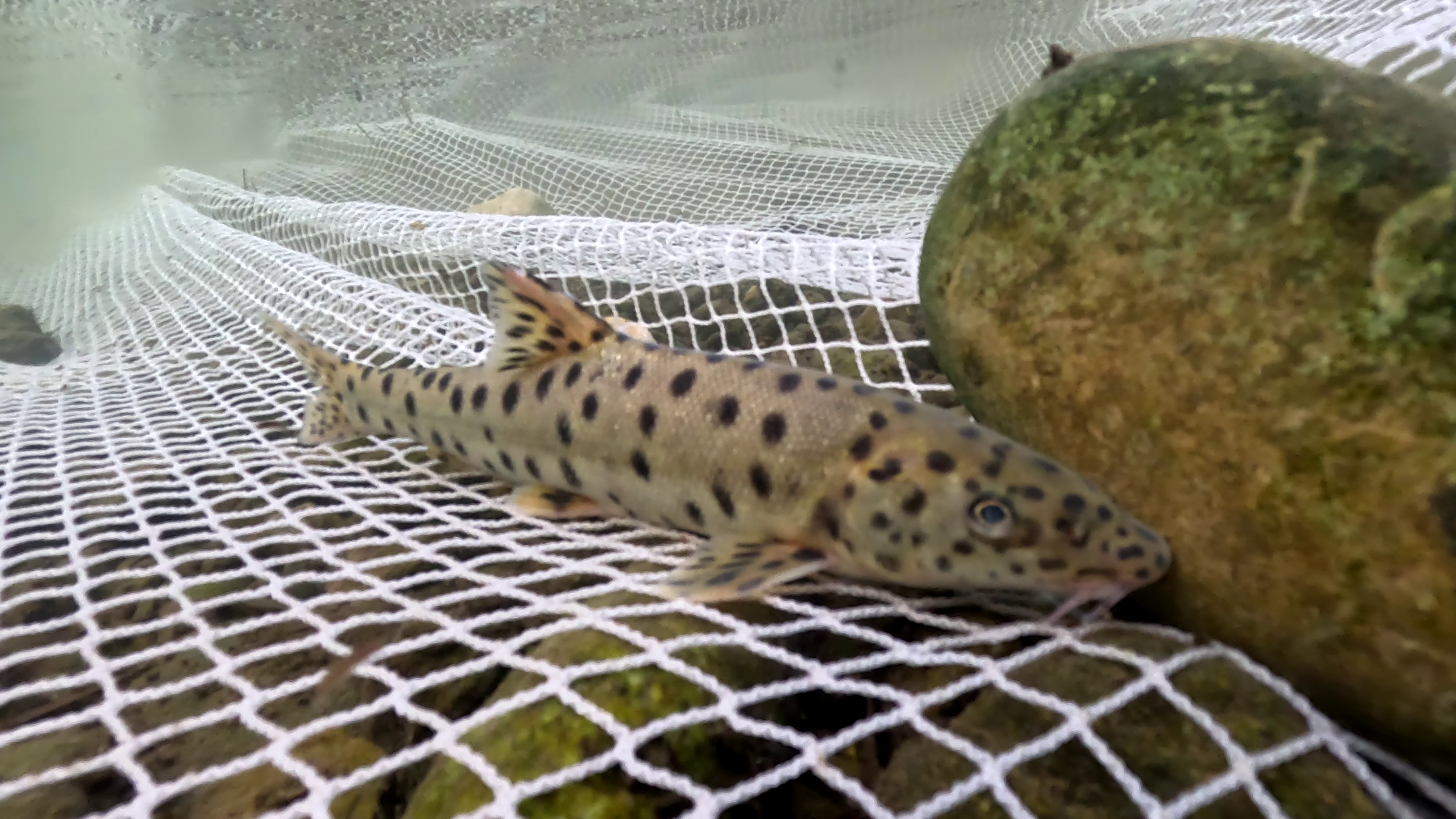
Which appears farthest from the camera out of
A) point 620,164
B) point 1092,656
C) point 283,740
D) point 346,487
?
point 620,164

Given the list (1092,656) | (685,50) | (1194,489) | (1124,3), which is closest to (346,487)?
(1092,656)

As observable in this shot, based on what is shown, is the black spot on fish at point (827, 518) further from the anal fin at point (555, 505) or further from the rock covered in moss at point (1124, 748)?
the anal fin at point (555, 505)

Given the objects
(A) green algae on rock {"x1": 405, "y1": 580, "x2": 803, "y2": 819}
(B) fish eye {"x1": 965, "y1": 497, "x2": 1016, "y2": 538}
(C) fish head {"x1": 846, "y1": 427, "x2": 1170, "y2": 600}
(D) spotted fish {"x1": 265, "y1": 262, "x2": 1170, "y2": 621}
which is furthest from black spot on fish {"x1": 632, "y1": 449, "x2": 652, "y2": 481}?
(B) fish eye {"x1": 965, "y1": 497, "x2": 1016, "y2": 538}

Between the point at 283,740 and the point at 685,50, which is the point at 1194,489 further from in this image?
the point at 685,50

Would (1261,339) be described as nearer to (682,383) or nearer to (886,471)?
(886,471)

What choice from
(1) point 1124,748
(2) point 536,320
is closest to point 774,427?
(2) point 536,320

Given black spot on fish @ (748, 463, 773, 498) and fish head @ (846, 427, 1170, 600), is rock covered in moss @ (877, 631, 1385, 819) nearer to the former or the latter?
fish head @ (846, 427, 1170, 600)
